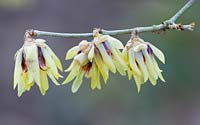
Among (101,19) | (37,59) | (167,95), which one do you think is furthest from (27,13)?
(37,59)

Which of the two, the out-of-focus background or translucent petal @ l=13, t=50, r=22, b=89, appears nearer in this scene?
translucent petal @ l=13, t=50, r=22, b=89

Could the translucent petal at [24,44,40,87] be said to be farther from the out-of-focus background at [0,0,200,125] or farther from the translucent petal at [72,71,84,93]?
the out-of-focus background at [0,0,200,125]

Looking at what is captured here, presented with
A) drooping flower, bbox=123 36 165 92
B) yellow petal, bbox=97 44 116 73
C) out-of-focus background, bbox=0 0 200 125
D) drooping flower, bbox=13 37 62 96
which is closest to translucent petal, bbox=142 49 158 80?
drooping flower, bbox=123 36 165 92

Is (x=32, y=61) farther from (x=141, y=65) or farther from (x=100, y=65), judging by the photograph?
(x=141, y=65)

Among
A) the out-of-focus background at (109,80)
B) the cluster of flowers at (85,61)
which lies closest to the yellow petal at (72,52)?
the cluster of flowers at (85,61)

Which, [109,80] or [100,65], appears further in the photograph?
[109,80]

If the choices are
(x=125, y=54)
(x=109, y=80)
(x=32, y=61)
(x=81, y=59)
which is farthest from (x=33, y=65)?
(x=109, y=80)

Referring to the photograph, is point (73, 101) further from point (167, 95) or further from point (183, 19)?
point (183, 19)
